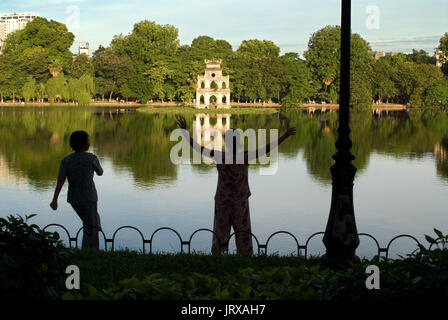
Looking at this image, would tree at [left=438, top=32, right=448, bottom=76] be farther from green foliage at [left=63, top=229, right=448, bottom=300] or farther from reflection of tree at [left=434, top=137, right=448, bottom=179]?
green foliage at [left=63, top=229, right=448, bottom=300]

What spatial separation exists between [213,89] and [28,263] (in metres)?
60.9

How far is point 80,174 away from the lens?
5770 millimetres

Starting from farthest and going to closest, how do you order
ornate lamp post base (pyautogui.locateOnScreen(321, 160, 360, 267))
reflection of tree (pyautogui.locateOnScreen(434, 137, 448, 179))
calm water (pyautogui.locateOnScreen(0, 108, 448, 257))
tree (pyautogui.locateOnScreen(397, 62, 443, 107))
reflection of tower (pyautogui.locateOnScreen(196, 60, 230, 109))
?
1. tree (pyautogui.locateOnScreen(397, 62, 443, 107))
2. reflection of tower (pyautogui.locateOnScreen(196, 60, 230, 109))
3. reflection of tree (pyautogui.locateOnScreen(434, 137, 448, 179))
4. calm water (pyautogui.locateOnScreen(0, 108, 448, 257))
5. ornate lamp post base (pyautogui.locateOnScreen(321, 160, 360, 267))

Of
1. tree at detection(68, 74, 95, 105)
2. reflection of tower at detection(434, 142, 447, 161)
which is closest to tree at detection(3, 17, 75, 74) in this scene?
tree at detection(68, 74, 95, 105)

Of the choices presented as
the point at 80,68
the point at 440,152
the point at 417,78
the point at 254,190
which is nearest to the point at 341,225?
the point at 254,190

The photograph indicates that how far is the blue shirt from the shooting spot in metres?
5.74

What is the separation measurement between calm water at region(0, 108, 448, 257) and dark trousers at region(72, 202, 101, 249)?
2.14 meters

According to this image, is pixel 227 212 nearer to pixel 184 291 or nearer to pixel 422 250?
pixel 184 291

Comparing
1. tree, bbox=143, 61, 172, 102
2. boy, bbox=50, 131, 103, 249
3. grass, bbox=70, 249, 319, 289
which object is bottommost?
grass, bbox=70, 249, 319, 289

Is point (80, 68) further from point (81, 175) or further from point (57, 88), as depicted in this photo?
point (81, 175)

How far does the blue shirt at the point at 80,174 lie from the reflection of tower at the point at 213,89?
183 feet

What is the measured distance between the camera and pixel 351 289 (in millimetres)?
3156

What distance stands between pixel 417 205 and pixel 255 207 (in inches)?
141
